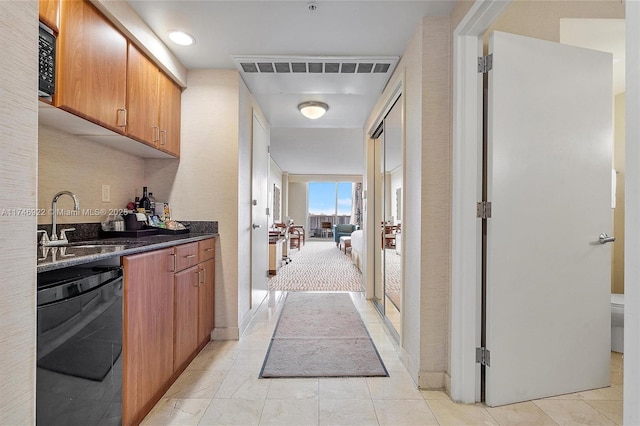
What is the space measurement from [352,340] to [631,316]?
2126 mm

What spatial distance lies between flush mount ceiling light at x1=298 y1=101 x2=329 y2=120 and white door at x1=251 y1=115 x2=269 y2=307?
53cm

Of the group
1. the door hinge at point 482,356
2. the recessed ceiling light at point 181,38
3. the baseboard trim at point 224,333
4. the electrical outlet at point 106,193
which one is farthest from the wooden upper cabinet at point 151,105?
the door hinge at point 482,356

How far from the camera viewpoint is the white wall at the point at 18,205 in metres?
0.72

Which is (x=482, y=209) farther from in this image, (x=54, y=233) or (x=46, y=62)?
(x=54, y=233)

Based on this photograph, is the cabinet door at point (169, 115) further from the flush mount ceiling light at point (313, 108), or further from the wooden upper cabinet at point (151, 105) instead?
the flush mount ceiling light at point (313, 108)

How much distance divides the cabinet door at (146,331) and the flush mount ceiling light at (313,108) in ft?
7.73

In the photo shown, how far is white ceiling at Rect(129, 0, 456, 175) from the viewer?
191cm

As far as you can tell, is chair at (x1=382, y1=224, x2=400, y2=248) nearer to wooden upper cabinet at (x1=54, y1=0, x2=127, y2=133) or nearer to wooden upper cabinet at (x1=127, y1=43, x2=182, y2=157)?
wooden upper cabinet at (x1=127, y1=43, x2=182, y2=157)

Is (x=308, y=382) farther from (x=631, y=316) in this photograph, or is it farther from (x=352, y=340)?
(x=631, y=316)

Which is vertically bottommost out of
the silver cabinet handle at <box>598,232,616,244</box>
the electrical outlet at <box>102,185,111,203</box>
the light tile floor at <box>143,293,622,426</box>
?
the light tile floor at <box>143,293,622,426</box>

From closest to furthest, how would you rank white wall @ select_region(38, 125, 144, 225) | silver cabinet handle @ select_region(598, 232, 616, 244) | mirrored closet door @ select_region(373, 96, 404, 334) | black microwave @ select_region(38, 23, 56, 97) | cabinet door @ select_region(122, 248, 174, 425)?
black microwave @ select_region(38, 23, 56, 97)
cabinet door @ select_region(122, 248, 174, 425)
white wall @ select_region(38, 125, 144, 225)
silver cabinet handle @ select_region(598, 232, 616, 244)
mirrored closet door @ select_region(373, 96, 404, 334)

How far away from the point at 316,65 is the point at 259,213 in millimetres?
1670

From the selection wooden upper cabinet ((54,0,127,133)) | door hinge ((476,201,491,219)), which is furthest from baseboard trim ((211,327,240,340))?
door hinge ((476,201,491,219))

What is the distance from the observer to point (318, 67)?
261 centimetres
